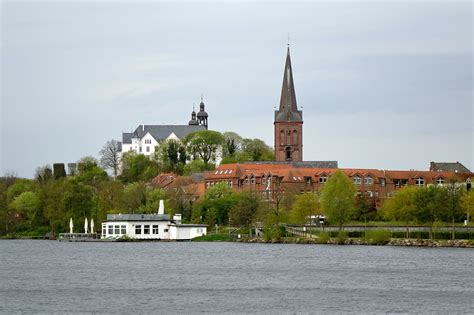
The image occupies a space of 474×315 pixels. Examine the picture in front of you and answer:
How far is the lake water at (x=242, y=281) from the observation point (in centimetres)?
4875

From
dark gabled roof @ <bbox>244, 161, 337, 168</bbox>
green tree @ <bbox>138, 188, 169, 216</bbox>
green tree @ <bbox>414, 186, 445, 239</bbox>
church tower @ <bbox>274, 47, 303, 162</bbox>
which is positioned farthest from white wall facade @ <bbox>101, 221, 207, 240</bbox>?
church tower @ <bbox>274, 47, 303, 162</bbox>

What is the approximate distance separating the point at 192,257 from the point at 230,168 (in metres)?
68.6

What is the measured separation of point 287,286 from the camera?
5697cm

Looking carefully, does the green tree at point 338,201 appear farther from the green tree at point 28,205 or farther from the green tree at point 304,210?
the green tree at point 28,205

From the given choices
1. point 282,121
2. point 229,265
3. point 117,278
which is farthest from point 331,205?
point 282,121

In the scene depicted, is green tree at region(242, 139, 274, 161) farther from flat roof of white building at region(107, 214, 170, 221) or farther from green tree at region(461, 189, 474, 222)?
green tree at region(461, 189, 474, 222)

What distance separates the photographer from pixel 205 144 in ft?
577

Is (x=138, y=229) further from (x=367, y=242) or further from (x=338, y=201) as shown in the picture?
(x=367, y=242)

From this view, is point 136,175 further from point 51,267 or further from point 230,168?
point 51,267

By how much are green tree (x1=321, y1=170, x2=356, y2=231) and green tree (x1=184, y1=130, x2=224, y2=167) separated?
73.0m

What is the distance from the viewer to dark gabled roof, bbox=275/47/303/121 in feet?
546

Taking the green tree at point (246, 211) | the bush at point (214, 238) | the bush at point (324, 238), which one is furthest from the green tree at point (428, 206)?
the bush at point (214, 238)

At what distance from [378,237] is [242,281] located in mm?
37558

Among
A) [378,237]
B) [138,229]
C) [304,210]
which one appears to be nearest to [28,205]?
[138,229]
